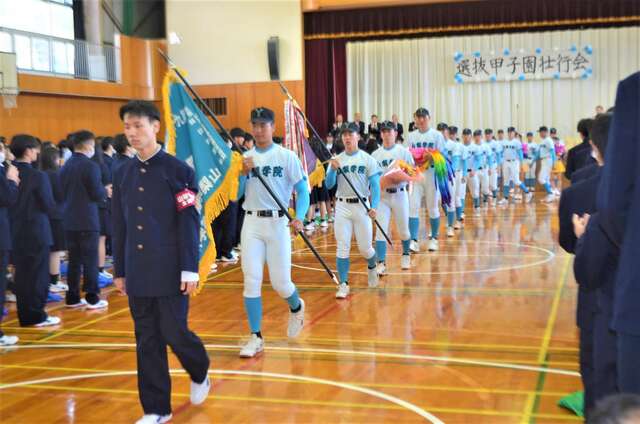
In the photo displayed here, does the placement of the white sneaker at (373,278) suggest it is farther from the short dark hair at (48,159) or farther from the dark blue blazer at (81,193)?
the short dark hair at (48,159)

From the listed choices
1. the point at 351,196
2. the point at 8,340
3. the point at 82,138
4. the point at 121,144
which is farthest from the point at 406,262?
the point at 8,340

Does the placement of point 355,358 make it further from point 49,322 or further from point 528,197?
point 528,197

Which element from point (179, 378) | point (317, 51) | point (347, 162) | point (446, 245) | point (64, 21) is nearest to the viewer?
point (179, 378)

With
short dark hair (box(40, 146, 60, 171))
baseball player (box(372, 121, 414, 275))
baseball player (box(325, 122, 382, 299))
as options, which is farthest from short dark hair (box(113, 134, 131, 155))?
baseball player (box(372, 121, 414, 275))

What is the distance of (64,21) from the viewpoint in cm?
1833

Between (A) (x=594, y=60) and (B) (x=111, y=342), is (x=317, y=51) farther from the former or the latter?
(B) (x=111, y=342)

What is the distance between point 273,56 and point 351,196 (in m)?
15.7

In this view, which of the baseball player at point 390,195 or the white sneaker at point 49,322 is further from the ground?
the baseball player at point 390,195

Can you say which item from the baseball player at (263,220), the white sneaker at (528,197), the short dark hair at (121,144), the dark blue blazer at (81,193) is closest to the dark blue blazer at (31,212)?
the dark blue blazer at (81,193)

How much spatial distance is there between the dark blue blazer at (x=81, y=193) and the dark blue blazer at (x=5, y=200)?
1420mm

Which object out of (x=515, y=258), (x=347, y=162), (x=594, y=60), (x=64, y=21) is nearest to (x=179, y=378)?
(x=347, y=162)

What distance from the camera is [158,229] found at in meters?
4.50

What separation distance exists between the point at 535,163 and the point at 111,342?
59.4ft

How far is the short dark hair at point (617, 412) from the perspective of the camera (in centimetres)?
154
